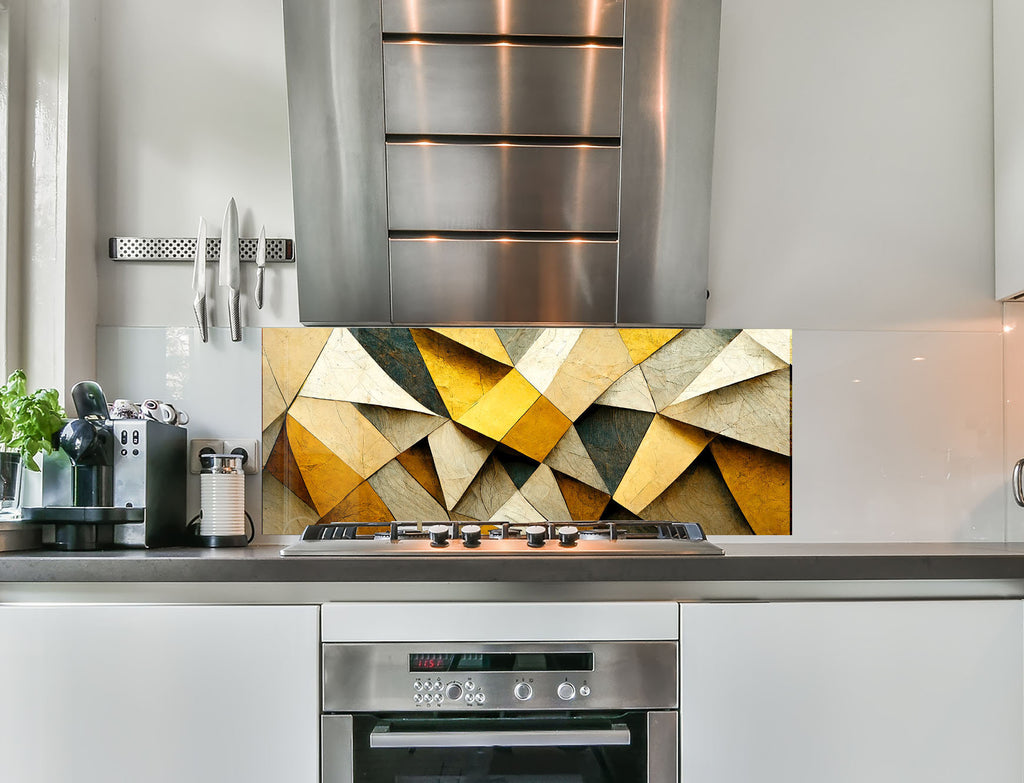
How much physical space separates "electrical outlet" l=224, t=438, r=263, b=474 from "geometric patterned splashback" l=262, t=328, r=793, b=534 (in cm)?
3

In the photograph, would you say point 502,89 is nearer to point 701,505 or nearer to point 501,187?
point 501,187

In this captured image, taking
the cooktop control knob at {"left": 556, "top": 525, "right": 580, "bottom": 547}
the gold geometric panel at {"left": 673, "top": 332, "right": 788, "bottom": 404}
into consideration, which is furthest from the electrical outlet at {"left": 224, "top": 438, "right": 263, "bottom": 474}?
the gold geometric panel at {"left": 673, "top": 332, "right": 788, "bottom": 404}

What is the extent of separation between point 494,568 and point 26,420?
98 cm

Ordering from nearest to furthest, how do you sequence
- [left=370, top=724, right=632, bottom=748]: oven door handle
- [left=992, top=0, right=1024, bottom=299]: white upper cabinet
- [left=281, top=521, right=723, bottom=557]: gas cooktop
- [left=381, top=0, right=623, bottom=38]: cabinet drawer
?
1. [left=370, top=724, right=632, bottom=748]: oven door handle
2. [left=281, top=521, right=723, bottom=557]: gas cooktop
3. [left=381, top=0, right=623, bottom=38]: cabinet drawer
4. [left=992, top=0, right=1024, bottom=299]: white upper cabinet

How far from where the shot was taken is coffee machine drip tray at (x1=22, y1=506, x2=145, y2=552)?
162 centimetres

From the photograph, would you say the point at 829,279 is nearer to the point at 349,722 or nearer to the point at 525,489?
the point at 525,489

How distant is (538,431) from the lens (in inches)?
79.7

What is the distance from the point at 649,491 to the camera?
203cm

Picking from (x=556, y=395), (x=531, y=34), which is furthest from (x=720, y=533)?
(x=531, y=34)

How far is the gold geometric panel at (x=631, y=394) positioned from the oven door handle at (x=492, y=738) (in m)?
0.84

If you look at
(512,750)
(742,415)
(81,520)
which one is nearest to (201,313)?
(81,520)

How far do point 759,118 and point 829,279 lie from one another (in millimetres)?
447

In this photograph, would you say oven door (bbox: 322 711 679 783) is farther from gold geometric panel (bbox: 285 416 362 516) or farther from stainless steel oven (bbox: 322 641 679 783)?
gold geometric panel (bbox: 285 416 362 516)

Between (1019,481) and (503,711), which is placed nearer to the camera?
(503,711)
